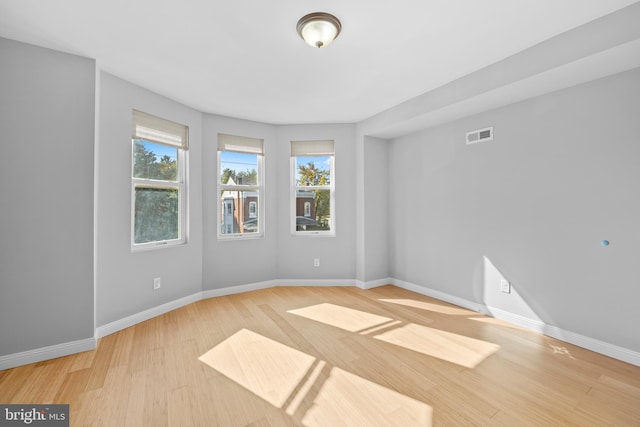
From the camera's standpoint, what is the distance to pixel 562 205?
2.68 m

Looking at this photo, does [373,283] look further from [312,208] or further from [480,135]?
[480,135]

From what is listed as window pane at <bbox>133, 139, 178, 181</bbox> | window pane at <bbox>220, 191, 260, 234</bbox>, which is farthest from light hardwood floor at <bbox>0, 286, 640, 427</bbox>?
window pane at <bbox>133, 139, 178, 181</bbox>

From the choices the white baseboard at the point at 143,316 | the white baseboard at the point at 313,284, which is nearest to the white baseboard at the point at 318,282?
the white baseboard at the point at 313,284

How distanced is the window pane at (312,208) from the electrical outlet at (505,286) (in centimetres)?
249

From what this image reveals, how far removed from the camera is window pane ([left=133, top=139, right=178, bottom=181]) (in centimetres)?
317

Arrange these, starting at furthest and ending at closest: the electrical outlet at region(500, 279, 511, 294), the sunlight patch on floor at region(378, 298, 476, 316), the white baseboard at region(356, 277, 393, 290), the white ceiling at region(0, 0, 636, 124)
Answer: the white baseboard at region(356, 277, 393, 290), the sunlight patch on floor at region(378, 298, 476, 316), the electrical outlet at region(500, 279, 511, 294), the white ceiling at region(0, 0, 636, 124)

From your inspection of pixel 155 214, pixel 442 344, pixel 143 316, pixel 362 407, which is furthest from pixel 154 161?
pixel 442 344

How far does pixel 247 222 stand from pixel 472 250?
3.17m

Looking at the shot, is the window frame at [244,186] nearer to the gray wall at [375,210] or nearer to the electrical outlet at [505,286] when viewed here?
the gray wall at [375,210]

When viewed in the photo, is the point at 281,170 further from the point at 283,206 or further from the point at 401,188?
the point at 401,188

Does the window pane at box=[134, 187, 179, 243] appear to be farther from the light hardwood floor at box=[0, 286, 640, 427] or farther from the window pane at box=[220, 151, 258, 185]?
the light hardwood floor at box=[0, 286, 640, 427]

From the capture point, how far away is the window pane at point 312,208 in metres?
4.57

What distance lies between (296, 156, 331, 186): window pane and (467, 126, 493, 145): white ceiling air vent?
2.06 metres

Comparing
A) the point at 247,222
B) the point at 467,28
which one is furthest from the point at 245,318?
the point at 467,28
